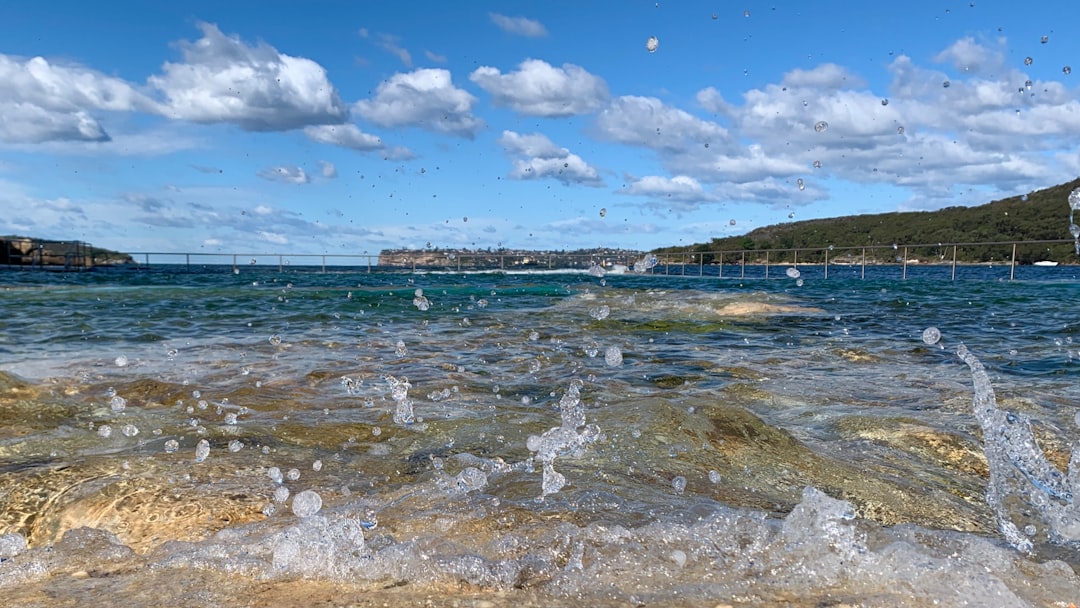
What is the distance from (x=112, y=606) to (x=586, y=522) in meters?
1.25

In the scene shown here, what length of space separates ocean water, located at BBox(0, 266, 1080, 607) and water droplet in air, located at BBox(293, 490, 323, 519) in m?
0.01

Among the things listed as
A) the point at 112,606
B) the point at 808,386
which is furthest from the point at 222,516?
the point at 808,386

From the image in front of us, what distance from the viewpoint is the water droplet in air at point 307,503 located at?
7.87ft

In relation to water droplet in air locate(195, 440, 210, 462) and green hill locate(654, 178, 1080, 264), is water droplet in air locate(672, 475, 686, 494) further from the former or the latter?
green hill locate(654, 178, 1080, 264)

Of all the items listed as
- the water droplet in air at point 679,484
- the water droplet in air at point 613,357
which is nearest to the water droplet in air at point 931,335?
the water droplet in air at point 613,357

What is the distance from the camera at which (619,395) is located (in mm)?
4992

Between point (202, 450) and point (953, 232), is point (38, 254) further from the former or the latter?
point (953, 232)

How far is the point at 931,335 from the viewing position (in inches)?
331

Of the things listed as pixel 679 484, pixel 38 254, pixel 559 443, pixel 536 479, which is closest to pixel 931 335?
pixel 559 443

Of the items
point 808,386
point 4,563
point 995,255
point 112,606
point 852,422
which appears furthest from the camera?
point 995,255

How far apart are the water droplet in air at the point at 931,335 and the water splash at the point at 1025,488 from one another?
16.2ft

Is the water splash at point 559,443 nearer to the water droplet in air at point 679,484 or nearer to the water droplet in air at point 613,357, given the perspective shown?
the water droplet in air at point 679,484

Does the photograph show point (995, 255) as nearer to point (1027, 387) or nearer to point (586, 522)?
point (1027, 387)

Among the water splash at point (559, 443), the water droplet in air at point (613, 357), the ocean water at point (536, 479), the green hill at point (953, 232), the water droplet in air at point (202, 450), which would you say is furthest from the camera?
the green hill at point (953, 232)
